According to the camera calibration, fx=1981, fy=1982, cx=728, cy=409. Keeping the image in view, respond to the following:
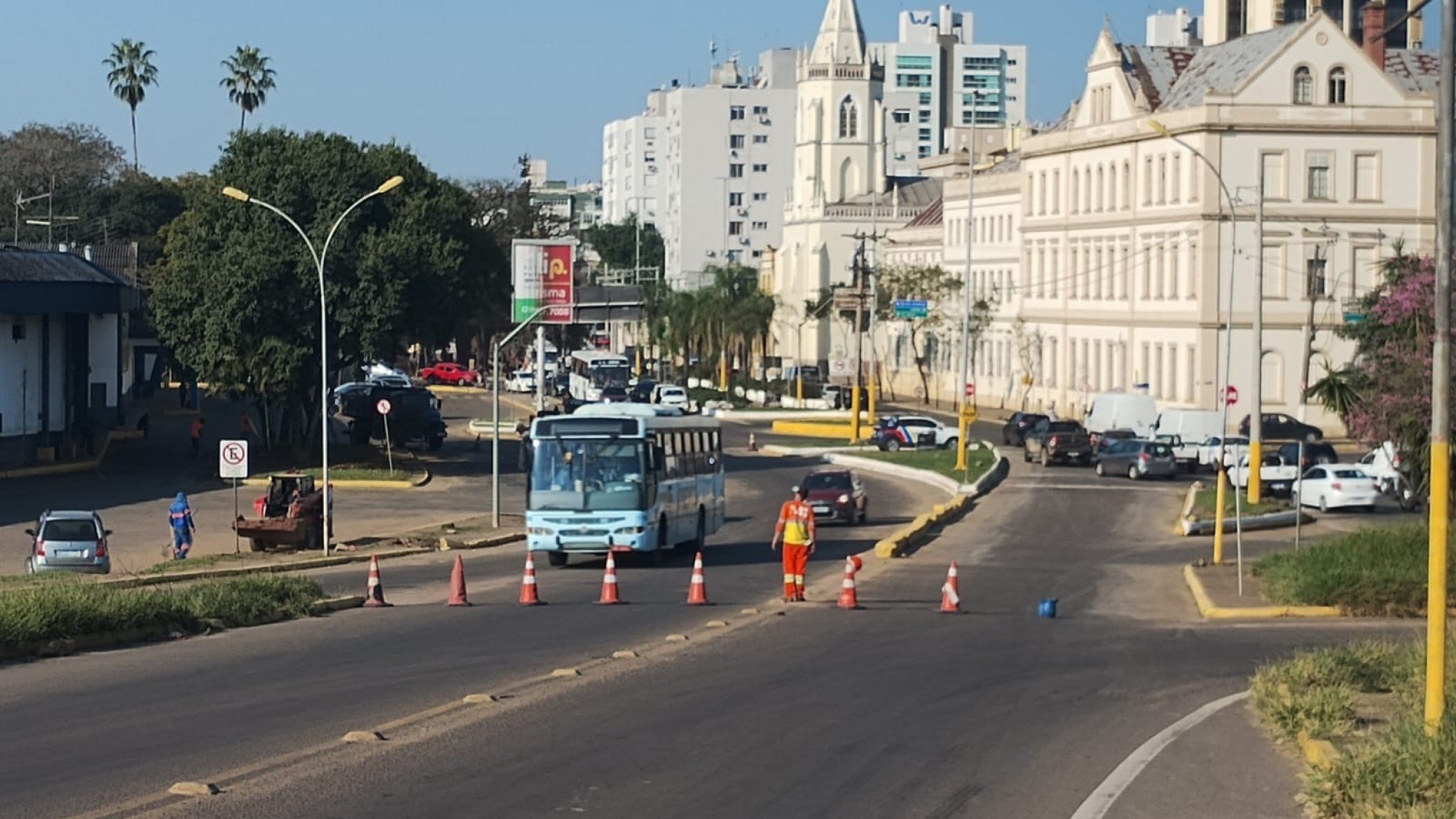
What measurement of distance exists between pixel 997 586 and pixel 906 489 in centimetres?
2639

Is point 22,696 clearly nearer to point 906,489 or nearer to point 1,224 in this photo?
point 906,489

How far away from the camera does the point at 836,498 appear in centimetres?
4819

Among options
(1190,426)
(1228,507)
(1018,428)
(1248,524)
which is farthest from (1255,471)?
(1018,428)

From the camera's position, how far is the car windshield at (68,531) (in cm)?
3562

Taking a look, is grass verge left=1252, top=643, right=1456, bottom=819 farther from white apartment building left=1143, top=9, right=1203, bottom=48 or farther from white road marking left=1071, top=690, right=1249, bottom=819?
white apartment building left=1143, top=9, right=1203, bottom=48

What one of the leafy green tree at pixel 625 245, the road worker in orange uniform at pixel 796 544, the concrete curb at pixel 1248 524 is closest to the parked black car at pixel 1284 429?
the concrete curb at pixel 1248 524

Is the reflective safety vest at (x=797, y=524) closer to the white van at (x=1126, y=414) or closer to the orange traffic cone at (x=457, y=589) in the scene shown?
the orange traffic cone at (x=457, y=589)

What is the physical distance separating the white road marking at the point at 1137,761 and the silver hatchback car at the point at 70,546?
23114 millimetres

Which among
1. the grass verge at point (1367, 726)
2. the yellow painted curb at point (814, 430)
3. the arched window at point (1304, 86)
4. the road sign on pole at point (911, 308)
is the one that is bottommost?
the grass verge at point (1367, 726)

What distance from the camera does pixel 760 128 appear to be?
182 meters

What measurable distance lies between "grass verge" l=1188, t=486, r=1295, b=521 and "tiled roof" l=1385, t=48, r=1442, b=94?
41939 millimetres

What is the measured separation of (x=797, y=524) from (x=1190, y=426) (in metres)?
43.5

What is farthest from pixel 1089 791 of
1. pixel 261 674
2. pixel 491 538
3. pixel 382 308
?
pixel 382 308

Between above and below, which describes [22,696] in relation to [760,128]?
below
